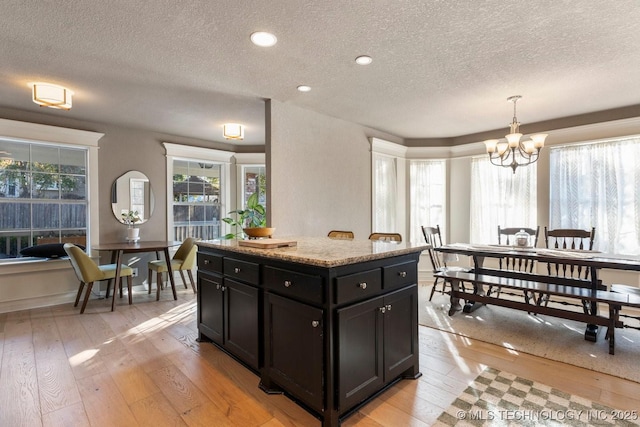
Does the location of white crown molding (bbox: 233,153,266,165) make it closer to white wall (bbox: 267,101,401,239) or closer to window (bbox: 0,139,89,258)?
white wall (bbox: 267,101,401,239)

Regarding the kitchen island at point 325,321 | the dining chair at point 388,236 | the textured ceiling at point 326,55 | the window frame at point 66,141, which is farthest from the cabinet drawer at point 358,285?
the window frame at point 66,141

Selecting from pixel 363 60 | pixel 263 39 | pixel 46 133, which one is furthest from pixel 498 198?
pixel 46 133

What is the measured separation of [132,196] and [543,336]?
5519 millimetres

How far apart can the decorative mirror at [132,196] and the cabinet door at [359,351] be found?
431cm

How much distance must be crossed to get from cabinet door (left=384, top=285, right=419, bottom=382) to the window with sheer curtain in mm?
3419

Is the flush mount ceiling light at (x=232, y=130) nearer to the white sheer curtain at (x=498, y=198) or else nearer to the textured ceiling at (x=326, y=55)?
the textured ceiling at (x=326, y=55)

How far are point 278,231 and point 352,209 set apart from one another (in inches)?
53.0

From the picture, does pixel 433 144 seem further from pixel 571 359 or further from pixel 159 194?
pixel 159 194

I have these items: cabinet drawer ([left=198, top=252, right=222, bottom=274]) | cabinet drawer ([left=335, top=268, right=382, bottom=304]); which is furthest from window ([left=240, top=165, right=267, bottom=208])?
cabinet drawer ([left=335, top=268, right=382, bottom=304])

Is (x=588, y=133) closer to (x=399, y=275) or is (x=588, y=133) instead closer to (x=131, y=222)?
(x=399, y=275)

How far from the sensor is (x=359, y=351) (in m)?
1.83

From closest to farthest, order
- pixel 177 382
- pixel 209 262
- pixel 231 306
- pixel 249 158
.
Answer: pixel 177 382 → pixel 231 306 → pixel 209 262 → pixel 249 158

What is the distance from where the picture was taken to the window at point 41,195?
395 cm

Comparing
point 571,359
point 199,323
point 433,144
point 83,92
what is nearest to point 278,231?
point 199,323
